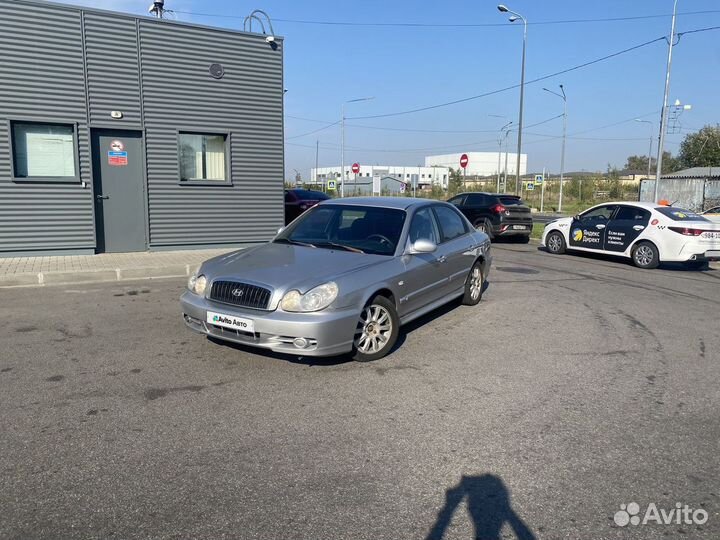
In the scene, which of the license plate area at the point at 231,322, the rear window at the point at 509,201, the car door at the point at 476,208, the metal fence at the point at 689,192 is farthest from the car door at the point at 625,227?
the metal fence at the point at 689,192

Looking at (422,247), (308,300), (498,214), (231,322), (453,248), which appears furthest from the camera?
(498,214)

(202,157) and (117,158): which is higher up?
(202,157)

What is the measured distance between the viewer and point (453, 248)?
7.11 meters

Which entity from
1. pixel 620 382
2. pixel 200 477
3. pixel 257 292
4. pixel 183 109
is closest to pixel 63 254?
pixel 183 109

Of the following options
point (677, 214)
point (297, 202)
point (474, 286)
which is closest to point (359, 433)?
point (474, 286)

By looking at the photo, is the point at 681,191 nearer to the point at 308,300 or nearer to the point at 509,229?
the point at 509,229

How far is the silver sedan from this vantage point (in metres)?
4.82

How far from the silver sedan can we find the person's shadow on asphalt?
1.94 m

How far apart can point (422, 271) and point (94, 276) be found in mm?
6146

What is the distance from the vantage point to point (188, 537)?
272 centimetres

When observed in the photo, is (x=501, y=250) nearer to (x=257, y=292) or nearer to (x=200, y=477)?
(x=257, y=292)

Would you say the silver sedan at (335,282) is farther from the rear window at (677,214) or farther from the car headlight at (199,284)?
the rear window at (677,214)

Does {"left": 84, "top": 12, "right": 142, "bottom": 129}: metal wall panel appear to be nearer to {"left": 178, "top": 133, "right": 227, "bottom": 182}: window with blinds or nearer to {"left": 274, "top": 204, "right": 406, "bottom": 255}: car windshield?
{"left": 178, "top": 133, "right": 227, "bottom": 182}: window with blinds

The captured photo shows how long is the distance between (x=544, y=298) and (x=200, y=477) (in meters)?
6.61
